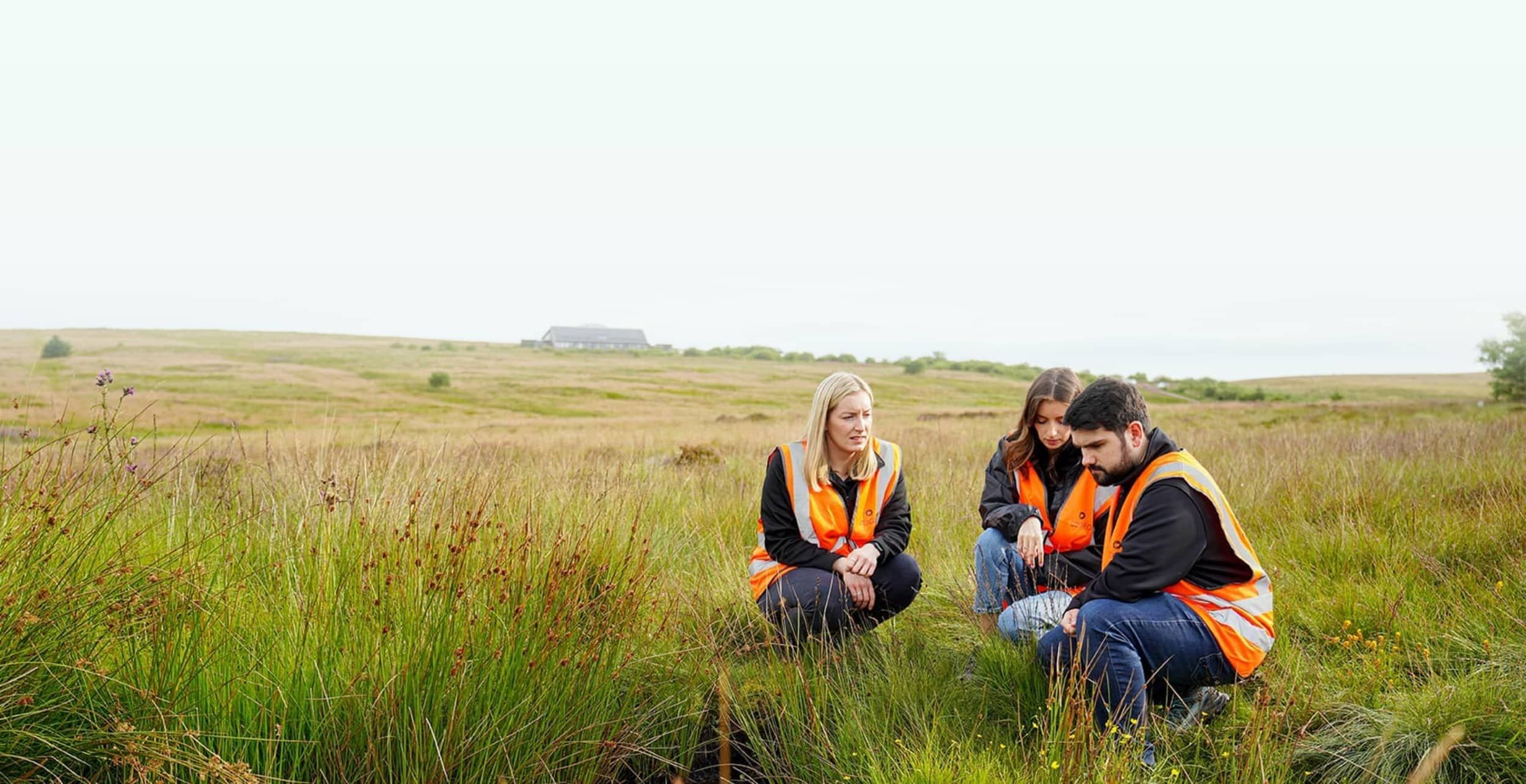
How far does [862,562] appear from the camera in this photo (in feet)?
13.6

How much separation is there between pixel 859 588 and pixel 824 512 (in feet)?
1.54

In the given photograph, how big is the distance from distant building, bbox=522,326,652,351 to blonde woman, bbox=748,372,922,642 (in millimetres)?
109692

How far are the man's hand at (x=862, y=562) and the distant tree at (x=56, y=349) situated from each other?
255 ft

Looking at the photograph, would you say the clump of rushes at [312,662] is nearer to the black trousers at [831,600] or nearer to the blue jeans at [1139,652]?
the black trousers at [831,600]

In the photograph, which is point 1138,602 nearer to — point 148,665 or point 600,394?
point 148,665

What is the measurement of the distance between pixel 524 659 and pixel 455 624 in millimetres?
264

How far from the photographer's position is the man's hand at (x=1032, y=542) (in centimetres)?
416

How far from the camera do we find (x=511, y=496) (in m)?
4.75

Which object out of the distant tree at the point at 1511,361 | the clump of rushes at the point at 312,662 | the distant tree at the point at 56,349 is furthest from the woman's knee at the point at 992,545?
the distant tree at the point at 56,349

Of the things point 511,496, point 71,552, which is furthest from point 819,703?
point 71,552

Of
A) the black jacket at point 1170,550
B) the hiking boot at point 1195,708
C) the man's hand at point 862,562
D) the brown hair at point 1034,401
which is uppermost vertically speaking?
the brown hair at point 1034,401

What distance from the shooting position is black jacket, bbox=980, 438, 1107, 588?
4.31 m

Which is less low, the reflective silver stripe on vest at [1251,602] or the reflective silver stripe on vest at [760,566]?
the reflective silver stripe on vest at [1251,602]

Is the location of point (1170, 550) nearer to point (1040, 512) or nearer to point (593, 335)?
point (1040, 512)
